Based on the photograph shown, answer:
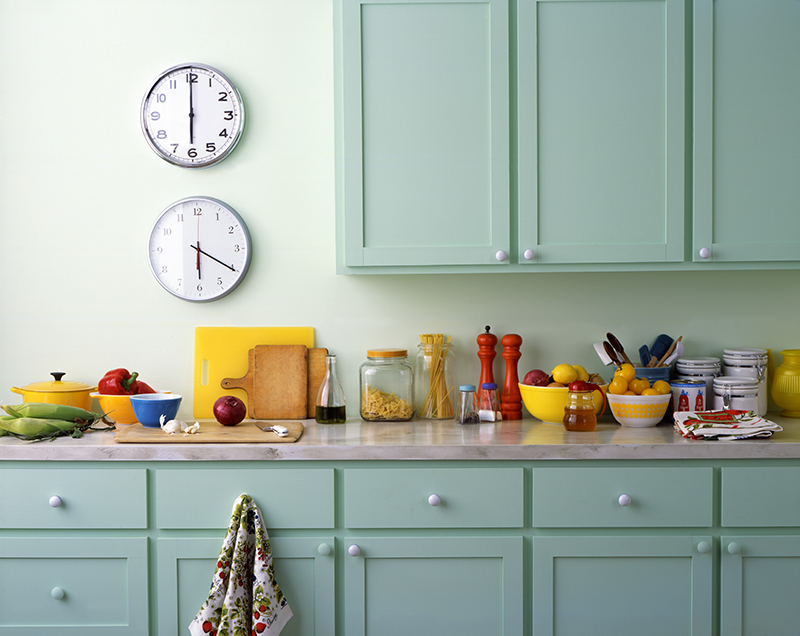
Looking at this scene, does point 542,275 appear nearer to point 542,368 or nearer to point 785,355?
point 542,368

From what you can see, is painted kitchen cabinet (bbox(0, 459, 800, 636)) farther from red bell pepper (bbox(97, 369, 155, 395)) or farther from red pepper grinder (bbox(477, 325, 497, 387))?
red pepper grinder (bbox(477, 325, 497, 387))

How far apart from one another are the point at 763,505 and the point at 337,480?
125 centimetres

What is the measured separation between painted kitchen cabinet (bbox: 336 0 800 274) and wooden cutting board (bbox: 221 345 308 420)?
502 mm

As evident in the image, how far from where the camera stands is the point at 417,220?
2.05 metres

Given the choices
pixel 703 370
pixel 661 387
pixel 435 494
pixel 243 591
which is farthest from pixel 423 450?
pixel 703 370

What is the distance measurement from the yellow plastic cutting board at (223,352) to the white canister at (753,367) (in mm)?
1533

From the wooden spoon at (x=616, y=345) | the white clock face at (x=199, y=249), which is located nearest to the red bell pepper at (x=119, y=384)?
the white clock face at (x=199, y=249)

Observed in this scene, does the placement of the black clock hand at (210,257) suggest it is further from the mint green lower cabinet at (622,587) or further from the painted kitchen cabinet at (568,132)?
the mint green lower cabinet at (622,587)

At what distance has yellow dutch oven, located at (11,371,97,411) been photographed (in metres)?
2.18

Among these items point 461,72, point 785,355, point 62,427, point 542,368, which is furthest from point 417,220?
point 785,355

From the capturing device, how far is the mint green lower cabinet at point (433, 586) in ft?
6.15

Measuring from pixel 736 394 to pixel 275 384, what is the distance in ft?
5.25

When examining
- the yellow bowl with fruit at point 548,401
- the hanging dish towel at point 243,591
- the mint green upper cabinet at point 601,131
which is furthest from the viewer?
the yellow bowl with fruit at point 548,401

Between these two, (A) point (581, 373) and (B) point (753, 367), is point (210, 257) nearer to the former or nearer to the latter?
(A) point (581, 373)
